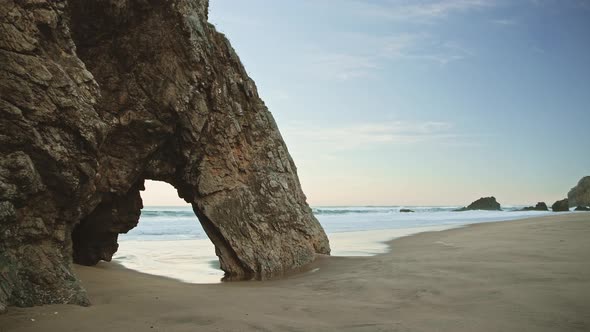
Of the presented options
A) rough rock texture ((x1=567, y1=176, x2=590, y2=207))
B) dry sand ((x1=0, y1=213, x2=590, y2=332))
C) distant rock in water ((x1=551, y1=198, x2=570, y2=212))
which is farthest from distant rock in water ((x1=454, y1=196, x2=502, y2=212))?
dry sand ((x1=0, y1=213, x2=590, y2=332))

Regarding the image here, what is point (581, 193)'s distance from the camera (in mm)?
79688

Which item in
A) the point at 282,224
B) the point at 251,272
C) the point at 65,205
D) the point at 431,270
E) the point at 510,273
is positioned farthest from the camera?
the point at 282,224

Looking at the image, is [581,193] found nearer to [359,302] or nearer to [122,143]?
[359,302]

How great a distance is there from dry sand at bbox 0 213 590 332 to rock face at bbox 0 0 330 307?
797 millimetres

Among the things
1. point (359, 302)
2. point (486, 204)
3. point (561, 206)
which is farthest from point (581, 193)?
point (359, 302)

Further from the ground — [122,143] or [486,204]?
[122,143]

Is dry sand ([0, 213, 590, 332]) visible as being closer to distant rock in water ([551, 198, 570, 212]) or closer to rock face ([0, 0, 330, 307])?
rock face ([0, 0, 330, 307])

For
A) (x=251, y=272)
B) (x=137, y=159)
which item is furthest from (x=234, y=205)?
(x=137, y=159)

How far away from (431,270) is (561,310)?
3170mm

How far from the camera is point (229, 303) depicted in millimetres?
5797

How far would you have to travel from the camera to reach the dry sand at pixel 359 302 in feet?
15.0

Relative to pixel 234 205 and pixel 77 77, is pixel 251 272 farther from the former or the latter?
pixel 77 77

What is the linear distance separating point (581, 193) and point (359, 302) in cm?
8980

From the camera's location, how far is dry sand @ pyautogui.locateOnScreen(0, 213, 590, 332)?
458cm
